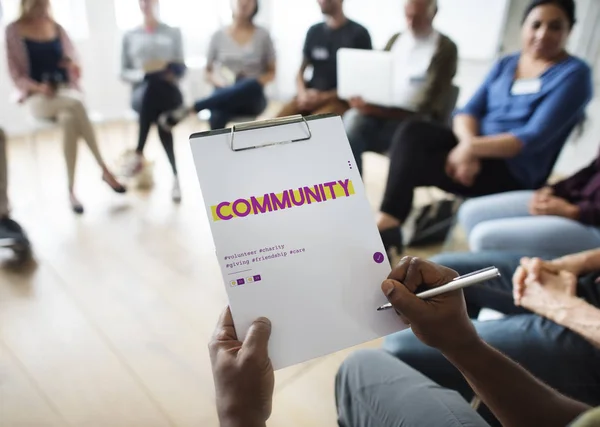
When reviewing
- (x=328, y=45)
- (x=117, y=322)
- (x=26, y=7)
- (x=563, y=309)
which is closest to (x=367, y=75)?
(x=328, y=45)

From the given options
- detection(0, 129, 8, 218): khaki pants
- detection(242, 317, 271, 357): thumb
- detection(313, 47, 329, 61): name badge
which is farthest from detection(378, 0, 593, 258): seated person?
detection(0, 129, 8, 218): khaki pants

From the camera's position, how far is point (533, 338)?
→ 908 mm

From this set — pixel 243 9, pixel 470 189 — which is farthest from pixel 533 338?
pixel 243 9

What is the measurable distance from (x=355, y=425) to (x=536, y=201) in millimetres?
1042

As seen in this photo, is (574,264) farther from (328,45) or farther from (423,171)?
(328,45)

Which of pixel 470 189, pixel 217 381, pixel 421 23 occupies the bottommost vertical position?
pixel 470 189

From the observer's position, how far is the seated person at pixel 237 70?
8.14 ft

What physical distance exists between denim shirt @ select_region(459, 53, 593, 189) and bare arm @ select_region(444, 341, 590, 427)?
124 centimetres

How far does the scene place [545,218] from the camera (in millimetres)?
1366

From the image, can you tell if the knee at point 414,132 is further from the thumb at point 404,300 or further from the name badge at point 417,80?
the thumb at point 404,300

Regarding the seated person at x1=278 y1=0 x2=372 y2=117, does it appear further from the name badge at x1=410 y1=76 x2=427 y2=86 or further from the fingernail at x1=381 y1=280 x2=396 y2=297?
the fingernail at x1=381 y1=280 x2=396 y2=297

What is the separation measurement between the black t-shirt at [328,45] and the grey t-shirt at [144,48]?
810 millimetres

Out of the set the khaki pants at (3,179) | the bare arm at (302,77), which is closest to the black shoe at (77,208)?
the khaki pants at (3,179)

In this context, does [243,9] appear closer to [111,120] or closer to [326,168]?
[111,120]
